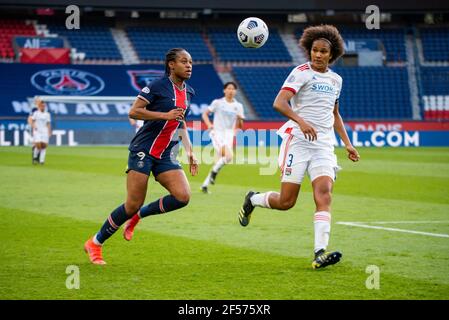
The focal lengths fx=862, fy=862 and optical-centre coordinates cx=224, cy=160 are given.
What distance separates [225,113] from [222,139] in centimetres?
105

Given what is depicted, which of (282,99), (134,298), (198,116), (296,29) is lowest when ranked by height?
(134,298)

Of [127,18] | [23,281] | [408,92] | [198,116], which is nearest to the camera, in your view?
[23,281]

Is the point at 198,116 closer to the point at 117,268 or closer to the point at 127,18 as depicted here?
the point at 127,18

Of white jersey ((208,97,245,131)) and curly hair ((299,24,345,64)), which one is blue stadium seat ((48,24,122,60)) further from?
curly hair ((299,24,345,64))

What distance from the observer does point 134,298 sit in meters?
7.31

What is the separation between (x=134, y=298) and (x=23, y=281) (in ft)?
4.55

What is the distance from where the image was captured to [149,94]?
9250mm

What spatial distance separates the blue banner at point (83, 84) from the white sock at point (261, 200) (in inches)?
1348

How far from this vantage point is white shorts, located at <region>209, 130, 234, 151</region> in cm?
2037

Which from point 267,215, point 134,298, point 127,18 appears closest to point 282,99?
point 134,298

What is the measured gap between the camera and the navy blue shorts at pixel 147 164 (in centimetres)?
923
